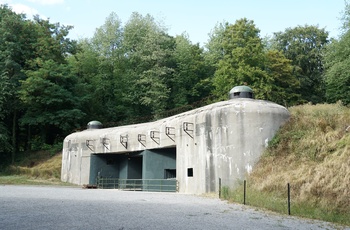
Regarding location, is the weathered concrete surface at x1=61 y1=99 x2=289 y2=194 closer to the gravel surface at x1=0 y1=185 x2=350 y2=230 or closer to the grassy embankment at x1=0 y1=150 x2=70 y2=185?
the gravel surface at x1=0 y1=185 x2=350 y2=230

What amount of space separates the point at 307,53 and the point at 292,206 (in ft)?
105

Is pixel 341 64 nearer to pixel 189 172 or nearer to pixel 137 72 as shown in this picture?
pixel 189 172

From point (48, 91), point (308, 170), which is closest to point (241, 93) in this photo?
point (308, 170)

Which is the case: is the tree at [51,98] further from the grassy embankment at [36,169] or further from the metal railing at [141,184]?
the metal railing at [141,184]

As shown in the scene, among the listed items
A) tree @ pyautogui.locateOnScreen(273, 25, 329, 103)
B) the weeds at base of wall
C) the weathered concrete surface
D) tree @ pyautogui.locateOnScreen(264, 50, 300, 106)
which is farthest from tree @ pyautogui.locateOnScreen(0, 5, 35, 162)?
tree @ pyautogui.locateOnScreen(273, 25, 329, 103)

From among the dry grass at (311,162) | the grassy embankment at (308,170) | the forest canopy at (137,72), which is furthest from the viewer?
the forest canopy at (137,72)

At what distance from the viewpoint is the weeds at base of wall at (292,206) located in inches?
429

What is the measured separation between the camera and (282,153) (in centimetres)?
1694

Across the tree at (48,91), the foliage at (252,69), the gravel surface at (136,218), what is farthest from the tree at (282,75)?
the gravel surface at (136,218)

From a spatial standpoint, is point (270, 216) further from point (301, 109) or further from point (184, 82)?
point (184, 82)

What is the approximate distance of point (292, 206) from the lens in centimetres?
1188

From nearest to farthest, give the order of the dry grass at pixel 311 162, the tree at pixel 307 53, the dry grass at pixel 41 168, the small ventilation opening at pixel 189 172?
the dry grass at pixel 311 162 < the small ventilation opening at pixel 189 172 < the dry grass at pixel 41 168 < the tree at pixel 307 53

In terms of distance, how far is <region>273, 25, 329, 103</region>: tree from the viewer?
38.4 metres

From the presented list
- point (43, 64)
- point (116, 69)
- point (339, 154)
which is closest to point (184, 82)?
point (116, 69)
